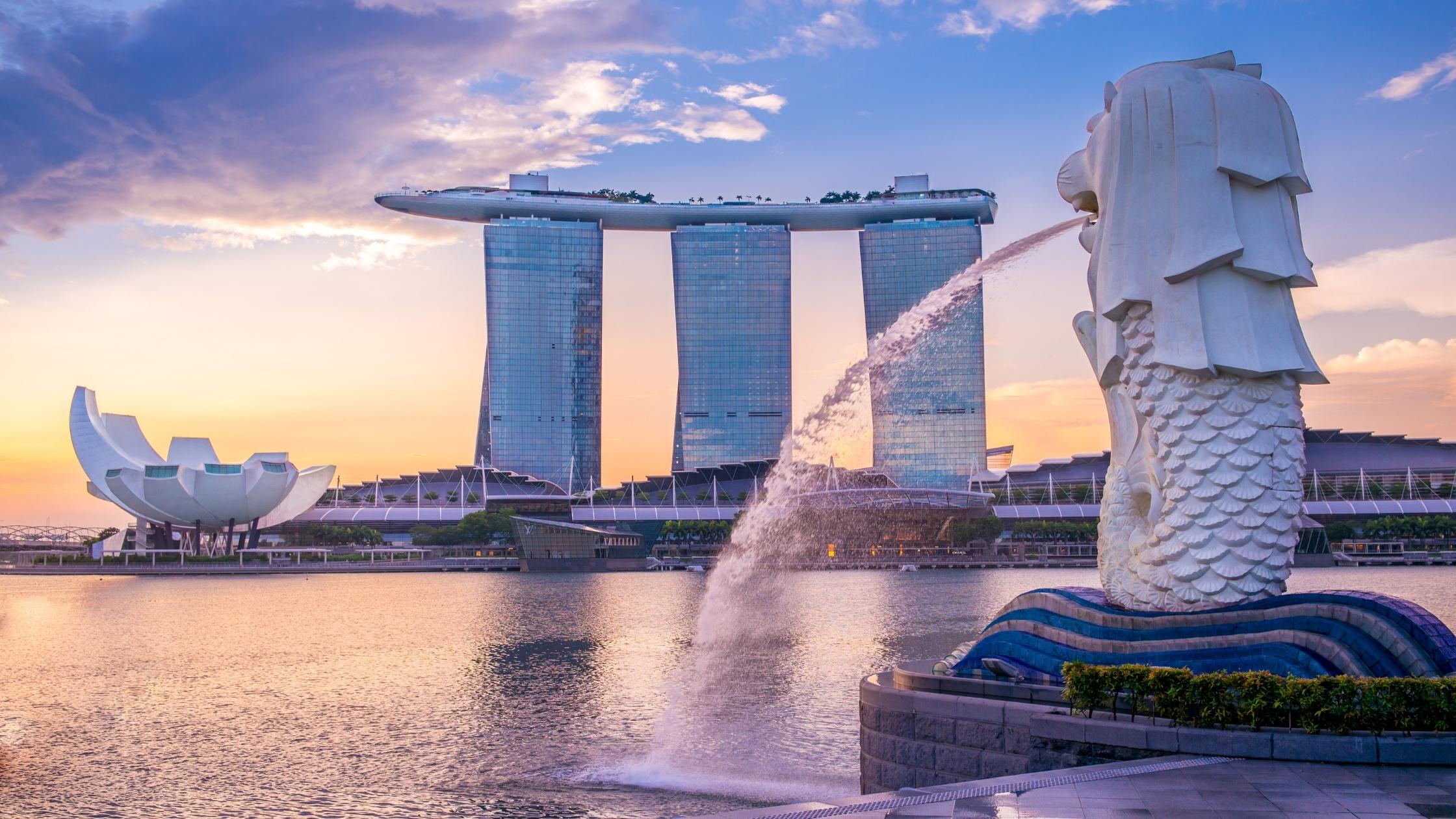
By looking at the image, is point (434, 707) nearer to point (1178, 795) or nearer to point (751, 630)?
point (751, 630)

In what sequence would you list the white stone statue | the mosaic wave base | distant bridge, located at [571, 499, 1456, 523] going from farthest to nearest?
distant bridge, located at [571, 499, 1456, 523] < the white stone statue < the mosaic wave base

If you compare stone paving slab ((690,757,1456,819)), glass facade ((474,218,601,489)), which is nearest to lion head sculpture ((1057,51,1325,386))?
stone paving slab ((690,757,1456,819))

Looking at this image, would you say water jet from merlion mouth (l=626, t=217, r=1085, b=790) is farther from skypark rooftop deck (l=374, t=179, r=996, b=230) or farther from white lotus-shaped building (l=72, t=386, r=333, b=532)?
skypark rooftop deck (l=374, t=179, r=996, b=230)

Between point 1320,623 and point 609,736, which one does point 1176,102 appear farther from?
point 609,736

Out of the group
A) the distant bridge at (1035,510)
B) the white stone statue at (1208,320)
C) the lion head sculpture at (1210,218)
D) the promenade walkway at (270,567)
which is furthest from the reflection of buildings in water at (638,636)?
the distant bridge at (1035,510)

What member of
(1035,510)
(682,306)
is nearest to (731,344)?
(682,306)

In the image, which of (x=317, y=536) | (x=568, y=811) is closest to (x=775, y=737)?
(x=568, y=811)
